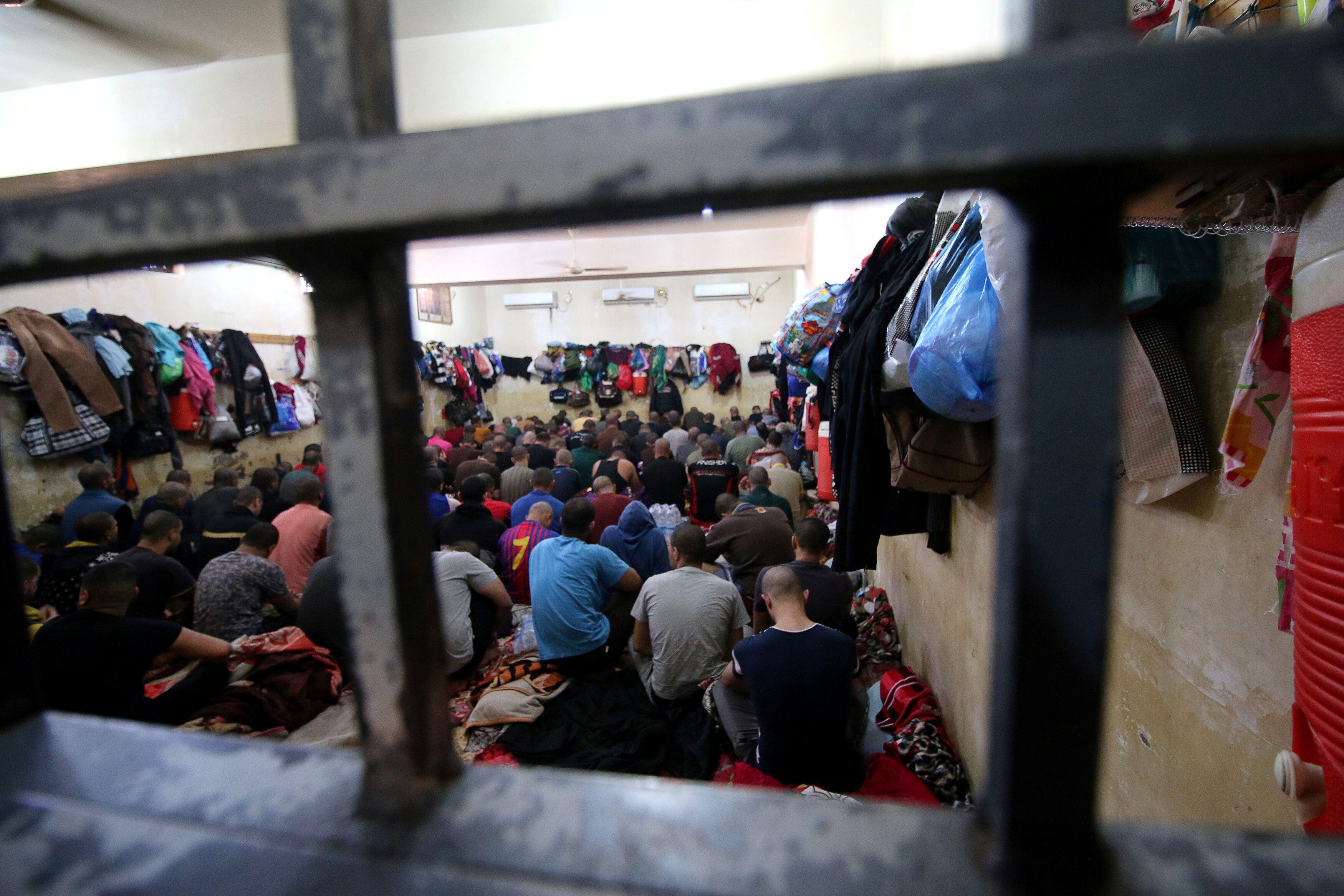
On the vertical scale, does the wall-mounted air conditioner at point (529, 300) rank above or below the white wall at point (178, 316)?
above

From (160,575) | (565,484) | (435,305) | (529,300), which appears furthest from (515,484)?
(529,300)

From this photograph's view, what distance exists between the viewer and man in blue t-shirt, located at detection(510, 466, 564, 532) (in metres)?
4.01

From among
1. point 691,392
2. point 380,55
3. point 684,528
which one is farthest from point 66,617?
point 691,392

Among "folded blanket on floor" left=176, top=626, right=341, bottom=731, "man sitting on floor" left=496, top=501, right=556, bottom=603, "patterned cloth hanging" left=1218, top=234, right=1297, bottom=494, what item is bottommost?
"folded blanket on floor" left=176, top=626, right=341, bottom=731

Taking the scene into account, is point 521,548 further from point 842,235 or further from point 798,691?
point 842,235

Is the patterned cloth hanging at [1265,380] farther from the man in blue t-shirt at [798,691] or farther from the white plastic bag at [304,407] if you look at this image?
the white plastic bag at [304,407]

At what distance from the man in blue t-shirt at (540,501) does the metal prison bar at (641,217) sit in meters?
3.53

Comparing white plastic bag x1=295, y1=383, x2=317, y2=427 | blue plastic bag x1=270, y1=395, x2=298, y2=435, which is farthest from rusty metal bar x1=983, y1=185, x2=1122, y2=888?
white plastic bag x1=295, y1=383, x2=317, y2=427

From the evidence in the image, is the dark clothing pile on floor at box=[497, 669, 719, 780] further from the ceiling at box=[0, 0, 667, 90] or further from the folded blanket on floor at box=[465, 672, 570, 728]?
the ceiling at box=[0, 0, 667, 90]

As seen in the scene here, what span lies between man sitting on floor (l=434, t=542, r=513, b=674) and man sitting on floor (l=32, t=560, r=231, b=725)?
96 centimetres

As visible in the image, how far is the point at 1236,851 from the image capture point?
325 millimetres

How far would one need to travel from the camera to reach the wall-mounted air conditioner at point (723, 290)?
10.7 meters

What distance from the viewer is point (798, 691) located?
196 cm

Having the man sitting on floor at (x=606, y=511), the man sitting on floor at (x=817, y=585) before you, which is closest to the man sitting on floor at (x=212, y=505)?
the man sitting on floor at (x=606, y=511)
